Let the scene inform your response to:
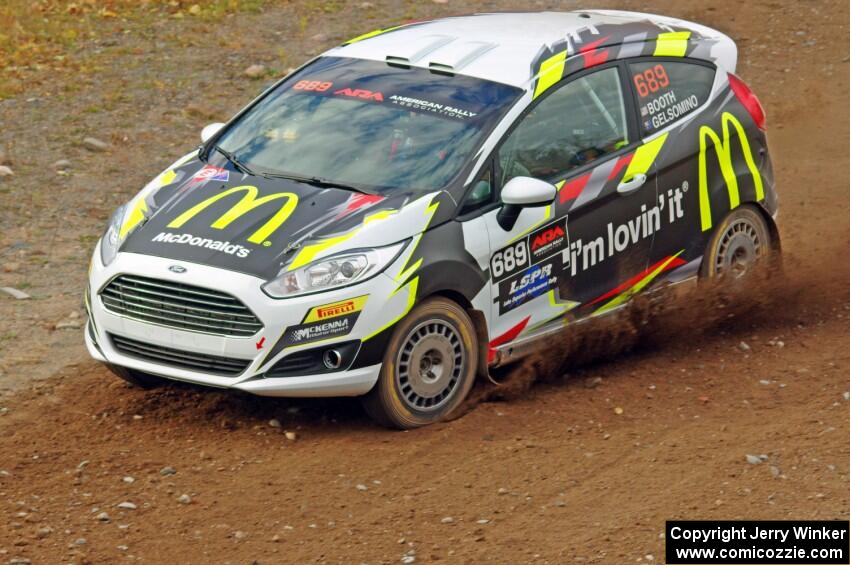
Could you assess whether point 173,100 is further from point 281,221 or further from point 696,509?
point 696,509

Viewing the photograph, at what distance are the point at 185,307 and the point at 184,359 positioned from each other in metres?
0.28

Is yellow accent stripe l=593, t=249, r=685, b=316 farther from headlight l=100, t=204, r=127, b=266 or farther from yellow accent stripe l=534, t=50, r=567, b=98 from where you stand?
headlight l=100, t=204, r=127, b=266

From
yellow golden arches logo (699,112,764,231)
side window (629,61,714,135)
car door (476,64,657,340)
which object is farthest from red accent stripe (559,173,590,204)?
yellow golden arches logo (699,112,764,231)

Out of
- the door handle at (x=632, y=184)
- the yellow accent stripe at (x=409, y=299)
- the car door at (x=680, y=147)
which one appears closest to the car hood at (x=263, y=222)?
the yellow accent stripe at (x=409, y=299)

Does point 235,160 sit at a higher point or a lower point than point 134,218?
higher

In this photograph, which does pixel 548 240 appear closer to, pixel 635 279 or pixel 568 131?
pixel 568 131

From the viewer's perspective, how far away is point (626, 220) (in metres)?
7.86

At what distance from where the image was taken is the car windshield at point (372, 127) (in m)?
7.32

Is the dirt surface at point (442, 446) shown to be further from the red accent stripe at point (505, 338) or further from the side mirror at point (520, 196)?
the side mirror at point (520, 196)

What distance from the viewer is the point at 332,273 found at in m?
6.62

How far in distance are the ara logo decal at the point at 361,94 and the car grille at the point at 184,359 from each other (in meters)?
1.94

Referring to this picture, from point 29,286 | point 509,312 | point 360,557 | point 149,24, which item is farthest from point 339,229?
point 149,24

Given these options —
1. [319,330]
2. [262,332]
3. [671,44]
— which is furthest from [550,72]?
[262,332]

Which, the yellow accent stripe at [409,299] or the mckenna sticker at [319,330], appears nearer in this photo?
the mckenna sticker at [319,330]
